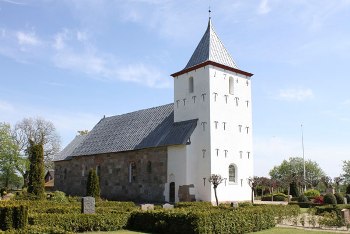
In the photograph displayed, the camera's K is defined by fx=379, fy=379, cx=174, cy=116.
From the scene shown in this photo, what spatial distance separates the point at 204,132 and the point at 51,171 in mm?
49389

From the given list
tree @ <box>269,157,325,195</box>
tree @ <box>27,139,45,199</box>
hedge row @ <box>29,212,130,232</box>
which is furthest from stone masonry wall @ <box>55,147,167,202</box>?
tree @ <box>269,157,325,195</box>

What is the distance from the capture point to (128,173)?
3266cm

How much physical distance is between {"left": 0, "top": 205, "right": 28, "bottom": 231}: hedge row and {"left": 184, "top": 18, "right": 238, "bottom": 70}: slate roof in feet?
62.0

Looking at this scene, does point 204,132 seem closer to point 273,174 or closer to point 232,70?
point 232,70

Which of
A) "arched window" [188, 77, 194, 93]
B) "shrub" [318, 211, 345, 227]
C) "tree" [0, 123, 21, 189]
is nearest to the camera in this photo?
"shrub" [318, 211, 345, 227]

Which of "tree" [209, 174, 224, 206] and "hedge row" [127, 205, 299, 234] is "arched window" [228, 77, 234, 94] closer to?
"tree" [209, 174, 224, 206]

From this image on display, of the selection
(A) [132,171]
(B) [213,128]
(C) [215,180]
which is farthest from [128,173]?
(C) [215,180]

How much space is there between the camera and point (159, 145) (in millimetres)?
29438

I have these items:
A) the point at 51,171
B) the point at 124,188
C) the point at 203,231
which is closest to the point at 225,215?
the point at 203,231

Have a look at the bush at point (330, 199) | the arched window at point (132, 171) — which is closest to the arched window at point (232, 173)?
the bush at point (330, 199)

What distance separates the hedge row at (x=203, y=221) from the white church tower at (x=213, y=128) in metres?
10.7

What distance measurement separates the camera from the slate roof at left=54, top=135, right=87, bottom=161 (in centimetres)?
4250

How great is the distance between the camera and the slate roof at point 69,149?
42.5 meters

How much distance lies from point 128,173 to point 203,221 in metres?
19.8
